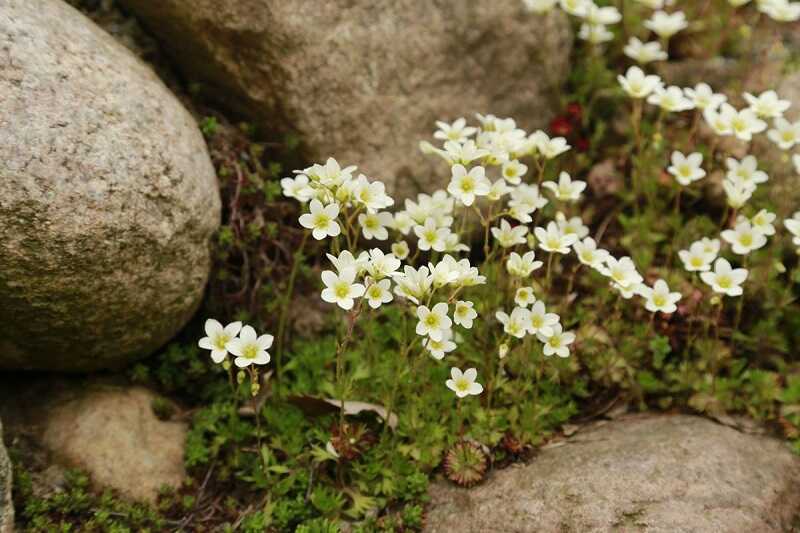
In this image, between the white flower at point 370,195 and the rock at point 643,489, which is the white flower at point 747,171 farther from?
the white flower at point 370,195

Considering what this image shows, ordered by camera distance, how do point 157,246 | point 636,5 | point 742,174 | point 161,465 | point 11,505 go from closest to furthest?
1. point 11,505
2. point 157,246
3. point 161,465
4. point 742,174
5. point 636,5

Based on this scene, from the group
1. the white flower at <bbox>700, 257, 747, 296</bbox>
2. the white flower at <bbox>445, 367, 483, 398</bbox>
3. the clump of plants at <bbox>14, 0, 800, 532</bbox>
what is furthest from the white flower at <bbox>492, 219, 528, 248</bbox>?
the white flower at <bbox>700, 257, 747, 296</bbox>

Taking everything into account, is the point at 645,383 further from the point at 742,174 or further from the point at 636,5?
the point at 636,5

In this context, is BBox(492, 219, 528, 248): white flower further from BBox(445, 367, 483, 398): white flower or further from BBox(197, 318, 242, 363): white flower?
BBox(197, 318, 242, 363): white flower

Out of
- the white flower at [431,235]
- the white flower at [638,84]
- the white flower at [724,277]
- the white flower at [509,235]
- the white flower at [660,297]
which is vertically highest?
the white flower at [638,84]

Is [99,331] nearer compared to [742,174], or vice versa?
[99,331]

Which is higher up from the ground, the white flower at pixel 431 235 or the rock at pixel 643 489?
the white flower at pixel 431 235

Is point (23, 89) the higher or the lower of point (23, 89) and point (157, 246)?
the higher

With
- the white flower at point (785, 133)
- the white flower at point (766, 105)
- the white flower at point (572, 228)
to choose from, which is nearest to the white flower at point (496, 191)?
the white flower at point (572, 228)

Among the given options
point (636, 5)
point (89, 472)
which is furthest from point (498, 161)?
point (636, 5)
